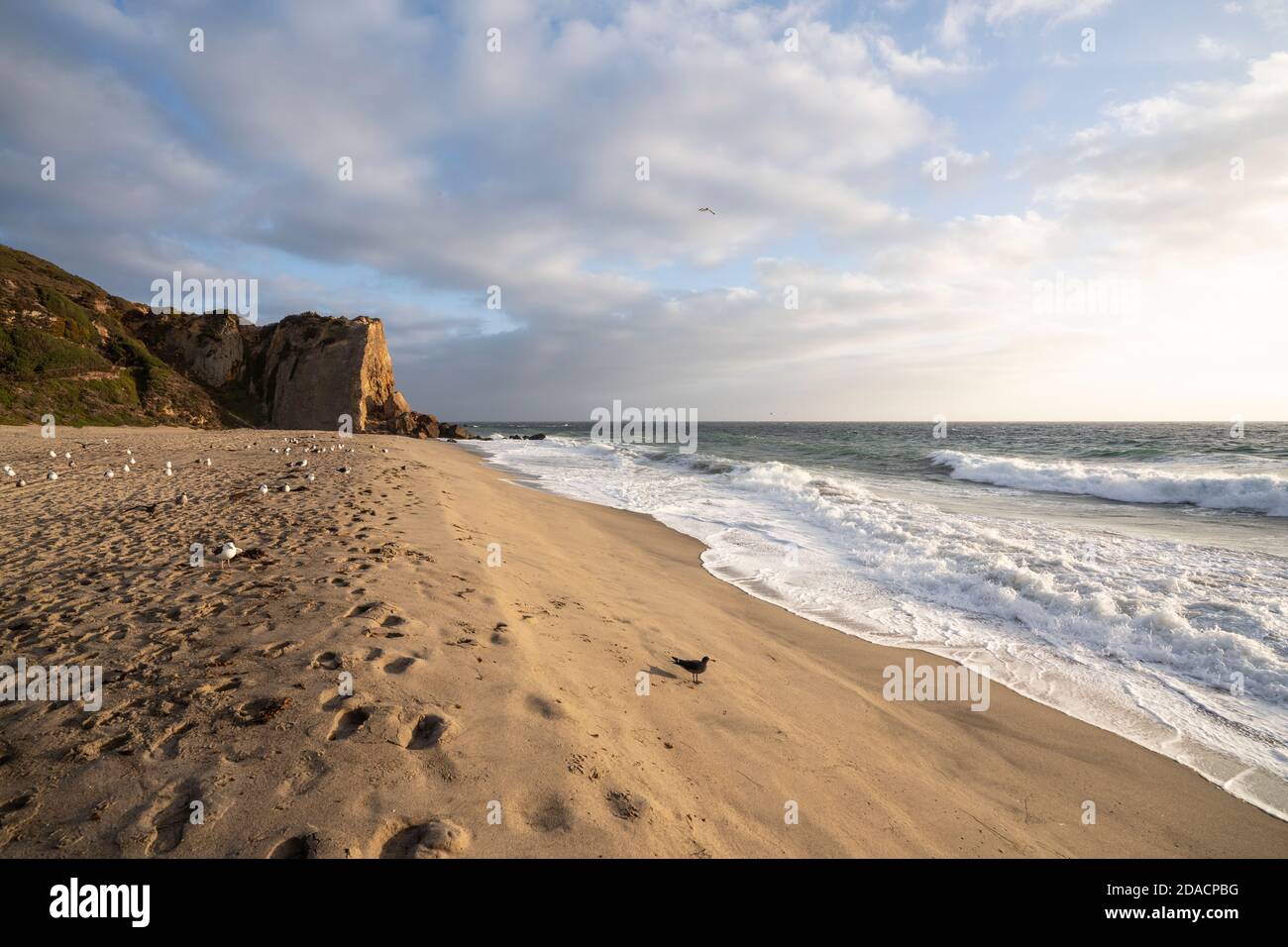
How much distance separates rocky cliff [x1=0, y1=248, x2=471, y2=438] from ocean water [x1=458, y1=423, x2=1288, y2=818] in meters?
32.4

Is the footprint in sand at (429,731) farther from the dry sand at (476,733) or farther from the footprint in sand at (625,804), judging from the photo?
the footprint in sand at (625,804)

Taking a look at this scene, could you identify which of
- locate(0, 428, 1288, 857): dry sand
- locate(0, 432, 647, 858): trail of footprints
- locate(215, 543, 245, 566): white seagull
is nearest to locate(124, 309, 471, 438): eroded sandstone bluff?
locate(0, 428, 1288, 857): dry sand

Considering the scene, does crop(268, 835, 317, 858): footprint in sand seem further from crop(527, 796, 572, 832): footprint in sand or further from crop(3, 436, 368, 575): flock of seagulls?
crop(3, 436, 368, 575): flock of seagulls

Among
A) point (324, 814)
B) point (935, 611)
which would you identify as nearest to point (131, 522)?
point (324, 814)

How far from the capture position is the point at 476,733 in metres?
3.60

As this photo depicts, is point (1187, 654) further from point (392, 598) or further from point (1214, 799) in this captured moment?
point (392, 598)

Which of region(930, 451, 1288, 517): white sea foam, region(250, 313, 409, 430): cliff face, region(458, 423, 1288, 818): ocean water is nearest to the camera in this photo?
region(458, 423, 1288, 818): ocean water

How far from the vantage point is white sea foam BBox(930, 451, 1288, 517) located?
18.6 metres

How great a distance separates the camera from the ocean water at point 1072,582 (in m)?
5.84

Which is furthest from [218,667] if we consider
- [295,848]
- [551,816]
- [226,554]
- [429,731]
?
[226,554]

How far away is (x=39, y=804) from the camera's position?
108 inches

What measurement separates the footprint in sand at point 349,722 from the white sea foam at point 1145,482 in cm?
2573

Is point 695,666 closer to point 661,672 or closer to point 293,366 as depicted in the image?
point 661,672
